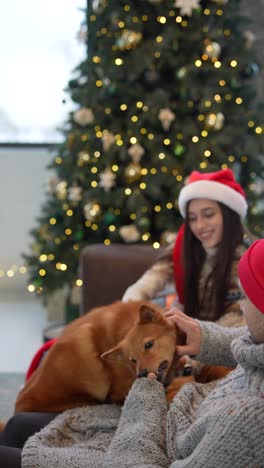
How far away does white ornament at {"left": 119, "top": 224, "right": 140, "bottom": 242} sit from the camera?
13.2 feet

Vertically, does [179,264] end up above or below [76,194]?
below

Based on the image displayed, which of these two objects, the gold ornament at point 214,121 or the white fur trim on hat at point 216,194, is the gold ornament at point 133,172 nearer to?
the gold ornament at point 214,121

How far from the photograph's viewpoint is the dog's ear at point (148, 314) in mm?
1737

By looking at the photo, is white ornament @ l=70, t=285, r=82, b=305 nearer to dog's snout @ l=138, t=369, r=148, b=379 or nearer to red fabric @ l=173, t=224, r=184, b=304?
red fabric @ l=173, t=224, r=184, b=304

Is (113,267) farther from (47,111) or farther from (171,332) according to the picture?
(47,111)

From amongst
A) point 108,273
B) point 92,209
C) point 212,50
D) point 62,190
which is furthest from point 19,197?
point 108,273

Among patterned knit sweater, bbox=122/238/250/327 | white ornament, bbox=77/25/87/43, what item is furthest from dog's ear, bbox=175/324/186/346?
white ornament, bbox=77/25/87/43

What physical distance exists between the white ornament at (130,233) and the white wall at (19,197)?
6.08 feet

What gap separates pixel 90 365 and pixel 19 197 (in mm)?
3944

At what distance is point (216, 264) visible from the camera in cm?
239

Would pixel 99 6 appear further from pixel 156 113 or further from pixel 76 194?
pixel 76 194

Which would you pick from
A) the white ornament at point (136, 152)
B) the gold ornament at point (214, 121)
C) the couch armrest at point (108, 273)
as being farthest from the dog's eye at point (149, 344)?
the gold ornament at point (214, 121)

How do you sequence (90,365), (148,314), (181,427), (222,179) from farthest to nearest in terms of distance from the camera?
(222,179)
(90,365)
(148,314)
(181,427)

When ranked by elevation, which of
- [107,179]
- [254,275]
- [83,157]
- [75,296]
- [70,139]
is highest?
[70,139]
